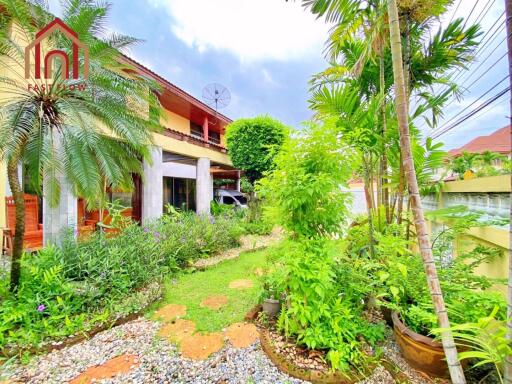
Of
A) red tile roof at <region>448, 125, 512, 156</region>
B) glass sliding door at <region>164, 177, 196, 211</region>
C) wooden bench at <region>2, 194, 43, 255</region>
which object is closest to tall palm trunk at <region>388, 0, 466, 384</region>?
red tile roof at <region>448, 125, 512, 156</region>

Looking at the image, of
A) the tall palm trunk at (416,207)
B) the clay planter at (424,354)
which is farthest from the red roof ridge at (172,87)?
the clay planter at (424,354)

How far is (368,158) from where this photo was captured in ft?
12.1

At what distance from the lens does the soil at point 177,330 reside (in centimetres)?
322

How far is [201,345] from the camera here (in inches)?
120

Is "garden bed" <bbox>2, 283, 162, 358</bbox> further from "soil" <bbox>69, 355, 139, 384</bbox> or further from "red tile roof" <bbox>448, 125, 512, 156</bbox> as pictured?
"red tile roof" <bbox>448, 125, 512, 156</bbox>

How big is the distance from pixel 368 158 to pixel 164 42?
53.6ft

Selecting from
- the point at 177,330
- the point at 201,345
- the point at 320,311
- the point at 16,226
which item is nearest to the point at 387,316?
the point at 320,311

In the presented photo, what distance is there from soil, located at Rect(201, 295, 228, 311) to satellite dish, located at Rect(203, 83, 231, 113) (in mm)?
12216

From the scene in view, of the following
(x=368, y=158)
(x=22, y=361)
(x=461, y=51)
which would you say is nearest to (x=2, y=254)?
(x=22, y=361)

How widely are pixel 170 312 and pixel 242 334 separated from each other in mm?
1443

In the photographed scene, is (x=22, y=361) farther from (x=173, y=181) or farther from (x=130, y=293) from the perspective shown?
(x=173, y=181)

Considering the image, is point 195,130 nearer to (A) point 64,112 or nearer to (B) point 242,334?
(A) point 64,112

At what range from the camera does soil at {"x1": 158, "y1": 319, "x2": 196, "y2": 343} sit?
3.22m

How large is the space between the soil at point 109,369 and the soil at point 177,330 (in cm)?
49
